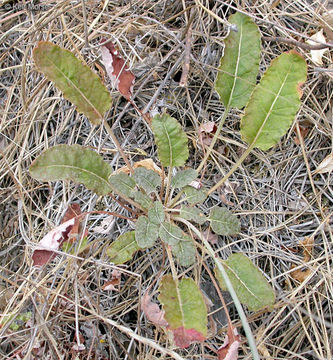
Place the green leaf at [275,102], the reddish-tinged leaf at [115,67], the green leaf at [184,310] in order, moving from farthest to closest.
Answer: the reddish-tinged leaf at [115,67], the green leaf at [275,102], the green leaf at [184,310]

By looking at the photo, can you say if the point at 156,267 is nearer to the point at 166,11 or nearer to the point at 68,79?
the point at 68,79

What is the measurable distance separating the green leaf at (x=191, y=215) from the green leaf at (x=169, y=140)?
6.7 inches

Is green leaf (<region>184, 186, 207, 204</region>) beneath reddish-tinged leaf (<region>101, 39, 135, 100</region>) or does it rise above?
beneath

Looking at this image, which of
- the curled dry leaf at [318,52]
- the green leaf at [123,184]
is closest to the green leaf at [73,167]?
the green leaf at [123,184]

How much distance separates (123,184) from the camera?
1.40 metres

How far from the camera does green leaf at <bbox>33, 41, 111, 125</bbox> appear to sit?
1301 mm

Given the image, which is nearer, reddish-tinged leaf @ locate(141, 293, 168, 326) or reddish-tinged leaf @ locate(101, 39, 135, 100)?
reddish-tinged leaf @ locate(141, 293, 168, 326)

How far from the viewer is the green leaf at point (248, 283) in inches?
50.0

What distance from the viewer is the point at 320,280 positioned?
139 cm

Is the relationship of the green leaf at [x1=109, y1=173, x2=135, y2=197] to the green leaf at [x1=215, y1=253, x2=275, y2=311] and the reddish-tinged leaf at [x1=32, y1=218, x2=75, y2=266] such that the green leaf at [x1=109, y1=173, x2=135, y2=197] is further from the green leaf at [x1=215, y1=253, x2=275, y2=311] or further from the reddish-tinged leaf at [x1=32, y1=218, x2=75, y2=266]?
the green leaf at [x1=215, y1=253, x2=275, y2=311]

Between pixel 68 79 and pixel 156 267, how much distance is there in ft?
2.46

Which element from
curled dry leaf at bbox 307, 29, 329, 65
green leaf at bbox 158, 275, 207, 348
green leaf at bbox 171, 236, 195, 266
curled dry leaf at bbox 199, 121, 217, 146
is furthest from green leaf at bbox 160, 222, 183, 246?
curled dry leaf at bbox 307, 29, 329, 65

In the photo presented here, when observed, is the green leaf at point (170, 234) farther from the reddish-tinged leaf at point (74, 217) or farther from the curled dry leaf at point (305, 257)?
the curled dry leaf at point (305, 257)

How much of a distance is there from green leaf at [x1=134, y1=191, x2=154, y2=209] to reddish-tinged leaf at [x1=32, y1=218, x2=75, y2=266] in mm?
238
